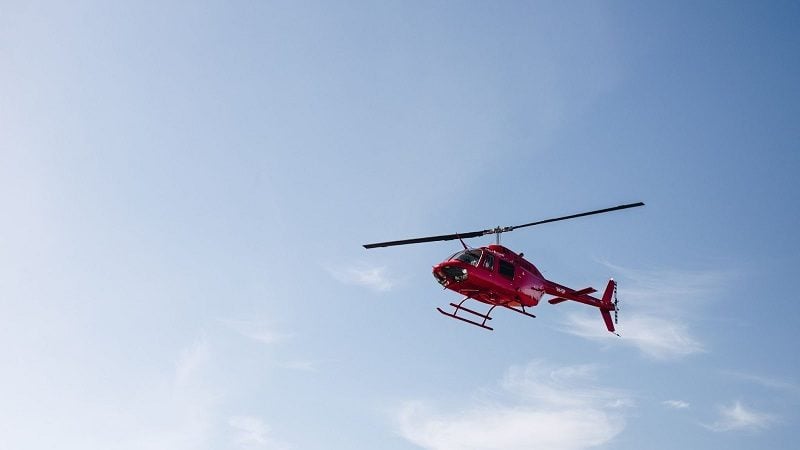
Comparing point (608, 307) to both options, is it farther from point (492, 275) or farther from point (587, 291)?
point (492, 275)

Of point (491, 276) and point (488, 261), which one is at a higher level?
point (488, 261)

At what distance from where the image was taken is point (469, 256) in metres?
43.5

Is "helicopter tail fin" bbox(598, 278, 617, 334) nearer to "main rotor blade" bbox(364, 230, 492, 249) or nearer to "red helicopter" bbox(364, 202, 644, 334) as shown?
"red helicopter" bbox(364, 202, 644, 334)

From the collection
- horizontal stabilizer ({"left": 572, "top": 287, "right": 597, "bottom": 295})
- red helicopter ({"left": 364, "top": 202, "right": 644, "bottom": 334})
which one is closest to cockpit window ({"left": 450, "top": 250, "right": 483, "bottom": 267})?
red helicopter ({"left": 364, "top": 202, "right": 644, "bottom": 334})

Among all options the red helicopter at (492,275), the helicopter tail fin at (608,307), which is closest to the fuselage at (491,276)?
the red helicopter at (492,275)

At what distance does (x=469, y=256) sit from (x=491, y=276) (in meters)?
1.86

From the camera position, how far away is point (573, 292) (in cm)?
5022

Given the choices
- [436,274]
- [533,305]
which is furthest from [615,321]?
[436,274]

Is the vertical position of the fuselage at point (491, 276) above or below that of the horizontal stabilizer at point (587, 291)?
below

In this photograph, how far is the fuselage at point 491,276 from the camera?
43.0 metres

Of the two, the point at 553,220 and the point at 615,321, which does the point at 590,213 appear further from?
the point at 615,321

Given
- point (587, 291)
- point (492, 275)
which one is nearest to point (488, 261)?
point (492, 275)

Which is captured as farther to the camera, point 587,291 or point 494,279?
point 587,291

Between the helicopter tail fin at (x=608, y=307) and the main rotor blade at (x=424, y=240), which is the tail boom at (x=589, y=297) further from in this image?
the main rotor blade at (x=424, y=240)
